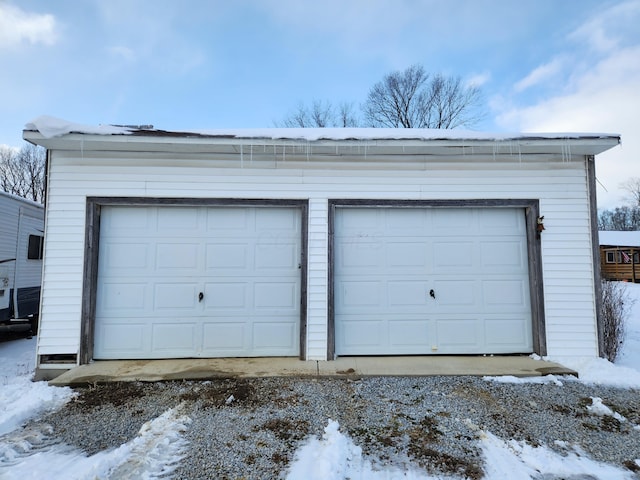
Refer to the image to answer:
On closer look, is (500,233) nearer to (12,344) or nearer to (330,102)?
(12,344)

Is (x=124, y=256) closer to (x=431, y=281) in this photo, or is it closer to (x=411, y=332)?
(x=411, y=332)

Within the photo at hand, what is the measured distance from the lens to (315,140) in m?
3.98

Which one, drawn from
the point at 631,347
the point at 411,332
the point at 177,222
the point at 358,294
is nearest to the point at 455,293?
the point at 411,332

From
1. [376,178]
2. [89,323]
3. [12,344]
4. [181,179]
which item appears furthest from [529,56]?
[12,344]

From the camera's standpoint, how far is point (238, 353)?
427cm

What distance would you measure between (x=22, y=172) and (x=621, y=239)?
3923cm

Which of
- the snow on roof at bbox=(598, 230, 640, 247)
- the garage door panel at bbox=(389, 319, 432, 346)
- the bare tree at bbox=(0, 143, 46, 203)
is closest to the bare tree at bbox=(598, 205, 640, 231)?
the snow on roof at bbox=(598, 230, 640, 247)

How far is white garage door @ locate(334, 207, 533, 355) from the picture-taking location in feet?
14.3

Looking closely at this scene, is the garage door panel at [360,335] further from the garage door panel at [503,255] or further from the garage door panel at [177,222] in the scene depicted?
the garage door panel at [177,222]

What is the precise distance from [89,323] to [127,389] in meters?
1.26

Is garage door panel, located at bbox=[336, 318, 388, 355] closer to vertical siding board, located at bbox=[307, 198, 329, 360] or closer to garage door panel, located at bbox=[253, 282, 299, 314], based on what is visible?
vertical siding board, located at bbox=[307, 198, 329, 360]

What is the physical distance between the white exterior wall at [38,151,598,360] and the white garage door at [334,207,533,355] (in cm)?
28

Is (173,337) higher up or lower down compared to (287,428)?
higher up

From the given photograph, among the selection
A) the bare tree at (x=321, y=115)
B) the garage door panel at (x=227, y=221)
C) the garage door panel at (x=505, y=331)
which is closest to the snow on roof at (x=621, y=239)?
the bare tree at (x=321, y=115)
